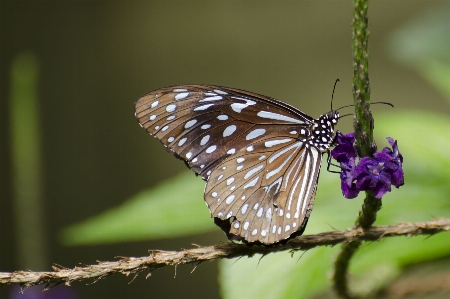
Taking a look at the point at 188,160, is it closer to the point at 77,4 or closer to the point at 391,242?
the point at 391,242

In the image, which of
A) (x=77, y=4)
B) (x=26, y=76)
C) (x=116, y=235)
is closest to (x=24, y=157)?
(x=26, y=76)

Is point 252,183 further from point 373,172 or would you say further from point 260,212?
point 373,172

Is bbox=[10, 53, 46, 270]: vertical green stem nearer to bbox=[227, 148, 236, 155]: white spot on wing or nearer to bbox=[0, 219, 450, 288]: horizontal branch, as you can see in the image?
bbox=[227, 148, 236, 155]: white spot on wing

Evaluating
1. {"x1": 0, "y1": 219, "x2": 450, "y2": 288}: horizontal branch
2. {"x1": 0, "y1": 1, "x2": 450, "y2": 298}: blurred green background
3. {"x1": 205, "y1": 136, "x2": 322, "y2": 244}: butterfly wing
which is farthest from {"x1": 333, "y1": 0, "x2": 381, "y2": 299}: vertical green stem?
{"x1": 0, "y1": 1, "x2": 450, "y2": 298}: blurred green background

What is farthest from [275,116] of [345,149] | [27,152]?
[27,152]

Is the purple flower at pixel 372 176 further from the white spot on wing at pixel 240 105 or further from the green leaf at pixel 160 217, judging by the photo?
the green leaf at pixel 160 217

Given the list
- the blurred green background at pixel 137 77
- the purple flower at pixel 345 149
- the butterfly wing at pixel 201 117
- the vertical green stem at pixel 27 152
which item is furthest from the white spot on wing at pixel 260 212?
the blurred green background at pixel 137 77
